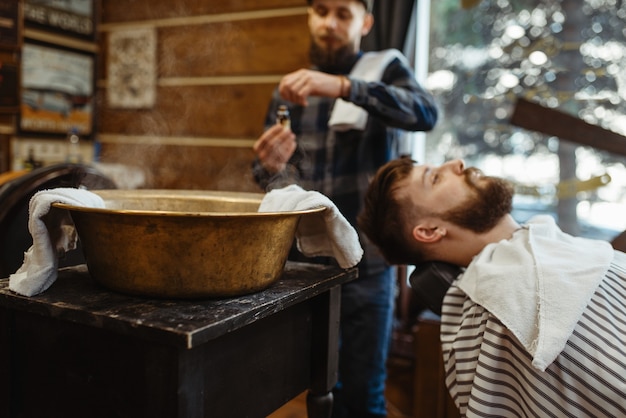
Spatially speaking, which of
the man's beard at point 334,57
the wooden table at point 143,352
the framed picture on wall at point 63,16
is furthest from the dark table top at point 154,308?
the framed picture on wall at point 63,16

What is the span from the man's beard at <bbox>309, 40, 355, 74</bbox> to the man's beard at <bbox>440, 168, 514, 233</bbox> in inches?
31.6

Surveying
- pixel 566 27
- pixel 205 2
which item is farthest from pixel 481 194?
pixel 205 2

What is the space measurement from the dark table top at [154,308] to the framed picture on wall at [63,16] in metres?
2.51

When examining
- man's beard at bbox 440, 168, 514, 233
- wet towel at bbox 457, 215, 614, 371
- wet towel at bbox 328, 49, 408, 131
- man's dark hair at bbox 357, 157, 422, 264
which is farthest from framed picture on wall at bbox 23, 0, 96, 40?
wet towel at bbox 457, 215, 614, 371

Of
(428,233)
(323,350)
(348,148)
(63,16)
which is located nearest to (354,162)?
(348,148)

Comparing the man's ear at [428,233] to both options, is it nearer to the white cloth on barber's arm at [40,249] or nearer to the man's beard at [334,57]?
the man's beard at [334,57]

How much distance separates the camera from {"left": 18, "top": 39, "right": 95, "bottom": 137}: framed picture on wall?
9.96 feet

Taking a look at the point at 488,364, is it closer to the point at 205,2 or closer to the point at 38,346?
the point at 38,346

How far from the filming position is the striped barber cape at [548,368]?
3.76 feet

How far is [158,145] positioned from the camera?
10.8 ft

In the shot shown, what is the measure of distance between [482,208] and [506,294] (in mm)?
361

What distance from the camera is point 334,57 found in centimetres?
211

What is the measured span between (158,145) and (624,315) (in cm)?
272

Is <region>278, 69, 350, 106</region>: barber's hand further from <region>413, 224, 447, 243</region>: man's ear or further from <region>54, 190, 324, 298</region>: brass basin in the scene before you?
<region>54, 190, 324, 298</region>: brass basin
